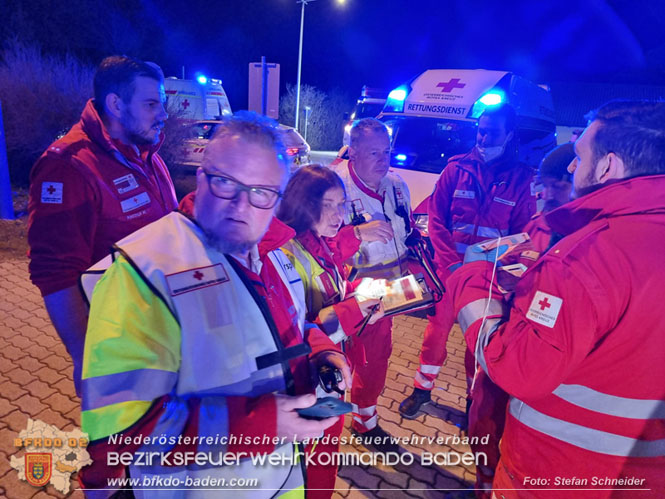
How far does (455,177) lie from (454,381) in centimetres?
217

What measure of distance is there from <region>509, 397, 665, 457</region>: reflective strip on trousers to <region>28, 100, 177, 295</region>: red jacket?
2.20 meters

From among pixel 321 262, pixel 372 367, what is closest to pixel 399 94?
pixel 372 367

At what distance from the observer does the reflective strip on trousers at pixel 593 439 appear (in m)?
1.28

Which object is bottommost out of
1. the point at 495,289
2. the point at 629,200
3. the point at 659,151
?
the point at 495,289

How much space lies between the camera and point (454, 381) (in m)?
4.04

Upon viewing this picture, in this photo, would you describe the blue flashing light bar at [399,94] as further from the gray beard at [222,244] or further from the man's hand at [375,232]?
the gray beard at [222,244]

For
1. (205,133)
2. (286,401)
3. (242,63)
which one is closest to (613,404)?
(286,401)

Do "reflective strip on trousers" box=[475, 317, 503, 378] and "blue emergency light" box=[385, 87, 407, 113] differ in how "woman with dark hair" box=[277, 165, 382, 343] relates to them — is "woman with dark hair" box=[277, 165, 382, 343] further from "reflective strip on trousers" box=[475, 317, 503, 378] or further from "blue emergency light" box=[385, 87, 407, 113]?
"blue emergency light" box=[385, 87, 407, 113]

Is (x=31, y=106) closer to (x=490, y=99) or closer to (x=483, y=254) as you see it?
(x=490, y=99)

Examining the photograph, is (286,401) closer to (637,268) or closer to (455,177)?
(637,268)

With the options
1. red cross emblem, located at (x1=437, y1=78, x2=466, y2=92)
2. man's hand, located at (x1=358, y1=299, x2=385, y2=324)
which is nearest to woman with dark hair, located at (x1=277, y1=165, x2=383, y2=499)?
man's hand, located at (x1=358, y1=299, x2=385, y2=324)

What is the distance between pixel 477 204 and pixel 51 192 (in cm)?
312

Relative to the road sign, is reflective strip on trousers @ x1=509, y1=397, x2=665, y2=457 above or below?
below

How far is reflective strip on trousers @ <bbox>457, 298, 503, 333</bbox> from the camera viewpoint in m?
1.51
